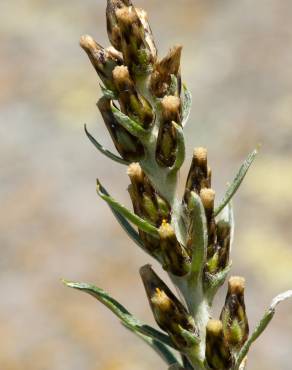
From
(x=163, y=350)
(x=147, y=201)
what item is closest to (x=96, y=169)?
(x=163, y=350)

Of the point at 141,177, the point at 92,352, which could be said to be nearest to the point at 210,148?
the point at 92,352

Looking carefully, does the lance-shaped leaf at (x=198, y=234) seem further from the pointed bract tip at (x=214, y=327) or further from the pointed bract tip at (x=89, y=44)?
the pointed bract tip at (x=89, y=44)

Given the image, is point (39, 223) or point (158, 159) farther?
point (39, 223)

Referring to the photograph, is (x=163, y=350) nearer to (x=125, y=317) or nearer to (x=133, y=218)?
(x=125, y=317)

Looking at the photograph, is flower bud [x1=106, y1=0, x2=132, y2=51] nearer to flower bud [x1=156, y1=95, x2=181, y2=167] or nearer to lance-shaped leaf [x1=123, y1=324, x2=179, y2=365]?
flower bud [x1=156, y1=95, x2=181, y2=167]

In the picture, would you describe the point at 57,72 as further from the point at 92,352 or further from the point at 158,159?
the point at 158,159

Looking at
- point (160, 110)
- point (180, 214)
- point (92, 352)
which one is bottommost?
point (180, 214)

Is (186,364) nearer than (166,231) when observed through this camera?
No
